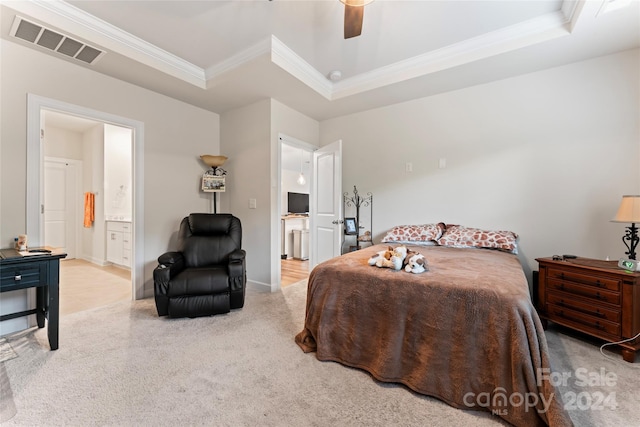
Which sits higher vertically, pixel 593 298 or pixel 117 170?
pixel 117 170

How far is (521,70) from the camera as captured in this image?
2.85m

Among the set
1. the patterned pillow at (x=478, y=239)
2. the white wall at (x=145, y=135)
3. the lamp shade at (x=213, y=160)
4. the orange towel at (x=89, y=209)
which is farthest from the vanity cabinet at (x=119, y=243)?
the patterned pillow at (x=478, y=239)

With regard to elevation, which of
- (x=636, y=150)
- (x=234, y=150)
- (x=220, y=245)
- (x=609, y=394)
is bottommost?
(x=609, y=394)

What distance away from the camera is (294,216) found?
19.7 ft

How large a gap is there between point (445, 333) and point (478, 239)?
1.70 meters

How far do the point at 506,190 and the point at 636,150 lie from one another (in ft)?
3.35

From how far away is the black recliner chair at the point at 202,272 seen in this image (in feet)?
8.35

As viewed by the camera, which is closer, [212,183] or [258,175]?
[258,175]

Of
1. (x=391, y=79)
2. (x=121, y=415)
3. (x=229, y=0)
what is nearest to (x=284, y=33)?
(x=229, y=0)

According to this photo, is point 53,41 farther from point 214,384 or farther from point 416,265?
point 416,265

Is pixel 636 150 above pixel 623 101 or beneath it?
beneath

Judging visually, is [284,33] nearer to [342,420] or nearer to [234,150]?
[234,150]

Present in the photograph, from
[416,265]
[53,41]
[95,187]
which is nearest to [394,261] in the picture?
[416,265]

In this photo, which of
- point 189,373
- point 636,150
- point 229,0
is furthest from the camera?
point 636,150
